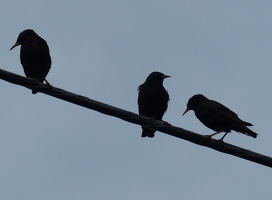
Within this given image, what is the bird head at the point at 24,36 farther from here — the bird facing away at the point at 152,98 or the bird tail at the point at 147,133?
the bird tail at the point at 147,133

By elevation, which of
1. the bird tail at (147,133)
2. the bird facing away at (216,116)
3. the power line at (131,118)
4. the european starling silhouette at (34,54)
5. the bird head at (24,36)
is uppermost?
the bird head at (24,36)

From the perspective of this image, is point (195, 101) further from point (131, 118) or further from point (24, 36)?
point (131, 118)

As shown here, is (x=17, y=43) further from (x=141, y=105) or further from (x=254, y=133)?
(x=254, y=133)

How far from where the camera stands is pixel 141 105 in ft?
32.8

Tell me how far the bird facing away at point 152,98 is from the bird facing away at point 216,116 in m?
1.01

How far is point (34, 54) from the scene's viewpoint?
8.49m

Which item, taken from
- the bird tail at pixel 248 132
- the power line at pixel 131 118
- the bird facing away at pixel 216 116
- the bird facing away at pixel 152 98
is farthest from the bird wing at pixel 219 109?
the power line at pixel 131 118

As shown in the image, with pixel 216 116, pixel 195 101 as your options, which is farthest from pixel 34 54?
pixel 216 116

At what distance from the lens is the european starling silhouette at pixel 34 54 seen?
27.9 ft

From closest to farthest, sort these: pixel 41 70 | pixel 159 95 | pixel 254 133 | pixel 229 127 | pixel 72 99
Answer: pixel 72 99 < pixel 254 133 < pixel 229 127 < pixel 41 70 < pixel 159 95

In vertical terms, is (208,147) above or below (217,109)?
below

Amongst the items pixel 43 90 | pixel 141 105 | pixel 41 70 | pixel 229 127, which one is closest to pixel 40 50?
pixel 41 70

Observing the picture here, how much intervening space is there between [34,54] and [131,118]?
11.8 feet

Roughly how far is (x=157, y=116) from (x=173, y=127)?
15.9 ft
